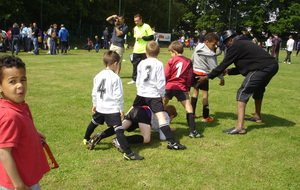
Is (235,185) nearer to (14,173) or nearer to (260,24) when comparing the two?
(14,173)

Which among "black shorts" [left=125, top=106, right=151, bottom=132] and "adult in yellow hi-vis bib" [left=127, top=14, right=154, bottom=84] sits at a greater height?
"adult in yellow hi-vis bib" [left=127, top=14, right=154, bottom=84]

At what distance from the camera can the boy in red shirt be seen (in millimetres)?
1981

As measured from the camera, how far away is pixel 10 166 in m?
1.99

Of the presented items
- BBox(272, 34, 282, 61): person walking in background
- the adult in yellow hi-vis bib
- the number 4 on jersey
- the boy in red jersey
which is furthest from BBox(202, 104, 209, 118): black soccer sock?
BBox(272, 34, 282, 61): person walking in background

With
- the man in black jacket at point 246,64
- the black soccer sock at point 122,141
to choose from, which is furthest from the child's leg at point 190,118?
the black soccer sock at point 122,141

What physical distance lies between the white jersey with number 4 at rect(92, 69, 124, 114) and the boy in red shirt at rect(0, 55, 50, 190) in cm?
206

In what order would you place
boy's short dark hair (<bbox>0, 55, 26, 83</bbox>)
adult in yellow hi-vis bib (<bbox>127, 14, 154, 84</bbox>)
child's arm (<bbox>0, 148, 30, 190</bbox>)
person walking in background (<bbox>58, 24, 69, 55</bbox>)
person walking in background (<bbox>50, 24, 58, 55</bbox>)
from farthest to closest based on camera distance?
person walking in background (<bbox>58, 24, 69, 55</bbox>) < person walking in background (<bbox>50, 24, 58, 55</bbox>) < adult in yellow hi-vis bib (<bbox>127, 14, 154, 84</bbox>) < boy's short dark hair (<bbox>0, 55, 26, 83</bbox>) < child's arm (<bbox>0, 148, 30, 190</bbox>)

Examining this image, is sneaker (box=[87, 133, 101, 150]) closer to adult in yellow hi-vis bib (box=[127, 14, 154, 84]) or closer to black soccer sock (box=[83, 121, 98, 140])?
black soccer sock (box=[83, 121, 98, 140])

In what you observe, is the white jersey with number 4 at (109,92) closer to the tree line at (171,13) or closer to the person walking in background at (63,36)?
the person walking in background at (63,36)

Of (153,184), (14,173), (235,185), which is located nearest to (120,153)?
(153,184)

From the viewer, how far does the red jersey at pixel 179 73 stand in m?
5.53

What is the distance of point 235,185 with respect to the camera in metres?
3.68

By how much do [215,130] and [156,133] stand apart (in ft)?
3.95

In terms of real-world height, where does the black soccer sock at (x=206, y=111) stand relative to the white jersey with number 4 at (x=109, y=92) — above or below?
below
